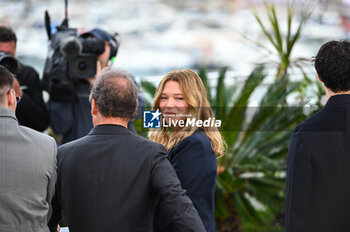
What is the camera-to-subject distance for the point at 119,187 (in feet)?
7.50

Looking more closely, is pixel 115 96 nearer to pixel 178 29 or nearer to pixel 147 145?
pixel 147 145

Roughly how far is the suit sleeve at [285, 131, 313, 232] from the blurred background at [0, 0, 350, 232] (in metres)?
0.65

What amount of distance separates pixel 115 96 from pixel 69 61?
1667mm

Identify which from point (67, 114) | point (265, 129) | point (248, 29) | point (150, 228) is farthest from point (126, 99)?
point (248, 29)

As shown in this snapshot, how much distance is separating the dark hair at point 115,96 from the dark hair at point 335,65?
2.62 feet

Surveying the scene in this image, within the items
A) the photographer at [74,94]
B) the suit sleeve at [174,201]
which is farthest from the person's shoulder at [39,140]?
the photographer at [74,94]

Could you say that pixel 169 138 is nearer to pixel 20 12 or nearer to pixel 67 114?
pixel 67 114

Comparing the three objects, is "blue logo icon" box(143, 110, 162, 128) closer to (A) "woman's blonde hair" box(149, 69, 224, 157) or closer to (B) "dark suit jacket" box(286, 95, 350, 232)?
(A) "woman's blonde hair" box(149, 69, 224, 157)

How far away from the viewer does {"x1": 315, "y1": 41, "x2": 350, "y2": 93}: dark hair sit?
8.25 ft

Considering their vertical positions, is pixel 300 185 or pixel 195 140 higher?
pixel 195 140

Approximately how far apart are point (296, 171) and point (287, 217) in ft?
0.69

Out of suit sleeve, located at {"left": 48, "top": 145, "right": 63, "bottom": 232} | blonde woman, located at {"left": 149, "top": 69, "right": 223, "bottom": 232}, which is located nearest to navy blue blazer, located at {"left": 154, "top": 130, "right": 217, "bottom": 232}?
blonde woman, located at {"left": 149, "top": 69, "right": 223, "bottom": 232}

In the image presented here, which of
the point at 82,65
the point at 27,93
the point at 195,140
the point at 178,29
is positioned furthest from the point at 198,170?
the point at 178,29

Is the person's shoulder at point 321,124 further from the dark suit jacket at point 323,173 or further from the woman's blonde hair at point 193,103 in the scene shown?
the woman's blonde hair at point 193,103
